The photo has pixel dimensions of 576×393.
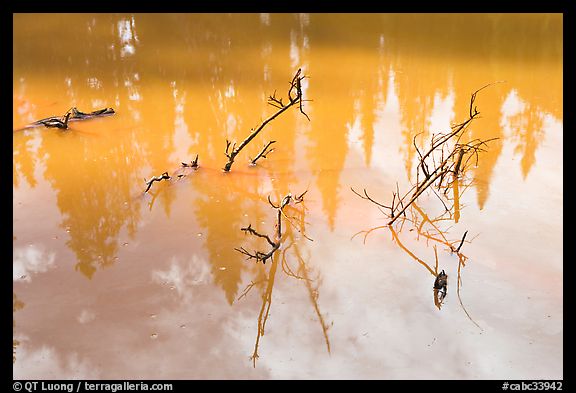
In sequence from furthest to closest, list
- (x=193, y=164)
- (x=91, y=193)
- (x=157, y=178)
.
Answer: (x=193, y=164) < (x=157, y=178) < (x=91, y=193)

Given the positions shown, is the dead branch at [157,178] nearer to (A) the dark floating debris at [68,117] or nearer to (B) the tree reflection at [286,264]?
(B) the tree reflection at [286,264]

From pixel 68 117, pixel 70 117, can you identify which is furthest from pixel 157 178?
pixel 70 117

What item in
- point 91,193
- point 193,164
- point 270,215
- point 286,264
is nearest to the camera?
point 286,264

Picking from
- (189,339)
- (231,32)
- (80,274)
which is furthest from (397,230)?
(231,32)

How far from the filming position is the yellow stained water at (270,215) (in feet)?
11.3

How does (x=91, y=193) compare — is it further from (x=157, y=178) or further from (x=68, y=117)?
(x=68, y=117)

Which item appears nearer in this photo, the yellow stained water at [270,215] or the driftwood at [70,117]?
the yellow stained water at [270,215]

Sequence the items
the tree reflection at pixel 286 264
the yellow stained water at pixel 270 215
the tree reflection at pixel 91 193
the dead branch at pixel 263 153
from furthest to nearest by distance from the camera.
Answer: the dead branch at pixel 263 153 → the tree reflection at pixel 91 193 → the tree reflection at pixel 286 264 → the yellow stained water at pixel 270 215

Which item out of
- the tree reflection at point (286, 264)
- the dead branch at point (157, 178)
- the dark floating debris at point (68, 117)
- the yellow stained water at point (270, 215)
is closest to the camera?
the yellow stained water at point (270, 215)

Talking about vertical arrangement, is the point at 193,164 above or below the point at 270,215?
above

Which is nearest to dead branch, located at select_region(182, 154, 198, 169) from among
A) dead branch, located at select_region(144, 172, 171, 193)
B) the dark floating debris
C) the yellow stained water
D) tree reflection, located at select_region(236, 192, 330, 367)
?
the yellow stained water

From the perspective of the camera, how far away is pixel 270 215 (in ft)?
15.8

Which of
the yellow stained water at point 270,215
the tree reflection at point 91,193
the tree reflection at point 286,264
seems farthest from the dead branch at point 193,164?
the tree reflection at point 286,264
